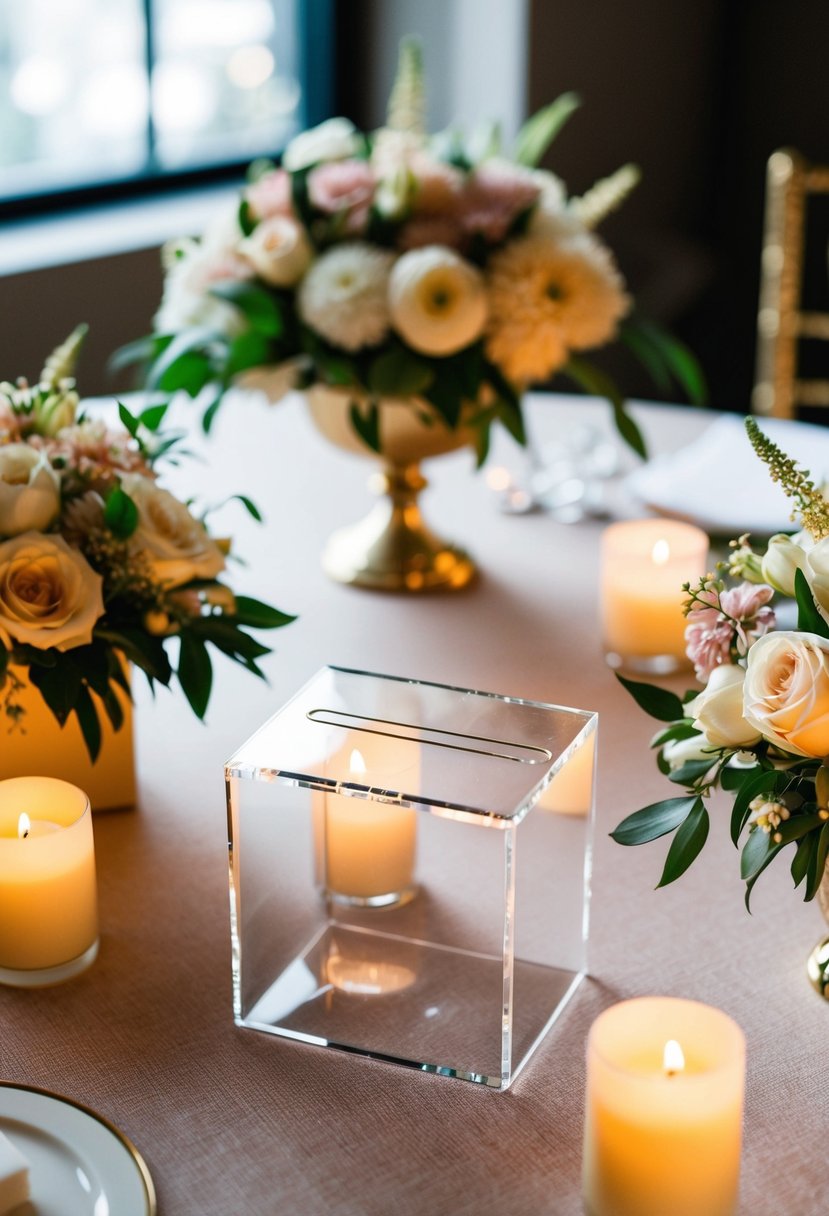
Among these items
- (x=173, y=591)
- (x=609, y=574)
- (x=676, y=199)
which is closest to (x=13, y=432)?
(x=173, y=591)

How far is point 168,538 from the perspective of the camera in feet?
3.43

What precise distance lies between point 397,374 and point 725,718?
614 millimetres

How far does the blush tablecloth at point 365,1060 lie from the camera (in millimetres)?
813

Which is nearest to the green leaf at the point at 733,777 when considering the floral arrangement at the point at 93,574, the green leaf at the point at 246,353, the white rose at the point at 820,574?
the white rose at the point at 820,574

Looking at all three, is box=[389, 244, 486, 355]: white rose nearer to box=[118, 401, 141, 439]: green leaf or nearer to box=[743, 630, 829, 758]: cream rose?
box=[118, 401, 141, 439]: green leaf

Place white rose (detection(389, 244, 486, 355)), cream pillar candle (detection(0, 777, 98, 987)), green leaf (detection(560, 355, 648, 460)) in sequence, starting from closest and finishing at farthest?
1. cream pillar candle (detection(0, 777, 98, 987))
2. white rose (detection(389, 244, 486, 355))
3. green leaf (detection(560, 355, 648, 460))

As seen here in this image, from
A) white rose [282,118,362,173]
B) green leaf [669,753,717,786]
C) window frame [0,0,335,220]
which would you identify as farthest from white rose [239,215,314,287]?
window frame [0,0,335,220]

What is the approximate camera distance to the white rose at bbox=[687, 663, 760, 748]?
0.83m

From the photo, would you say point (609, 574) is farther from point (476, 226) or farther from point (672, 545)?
point (476, 226)

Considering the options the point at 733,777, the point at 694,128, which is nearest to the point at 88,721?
the point at 733,777

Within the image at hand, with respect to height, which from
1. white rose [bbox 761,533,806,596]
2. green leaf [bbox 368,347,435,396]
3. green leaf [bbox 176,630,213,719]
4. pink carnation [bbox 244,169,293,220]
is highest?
pink carnation [bbox 244,169,293,220]

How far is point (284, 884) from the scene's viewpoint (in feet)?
3.31

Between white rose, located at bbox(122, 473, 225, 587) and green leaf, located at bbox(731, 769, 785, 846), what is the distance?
0.41m

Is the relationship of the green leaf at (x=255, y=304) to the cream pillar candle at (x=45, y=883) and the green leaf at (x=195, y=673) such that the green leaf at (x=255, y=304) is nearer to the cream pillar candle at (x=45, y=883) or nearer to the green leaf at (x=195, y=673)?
the green leaf at (x=195, y=673)
